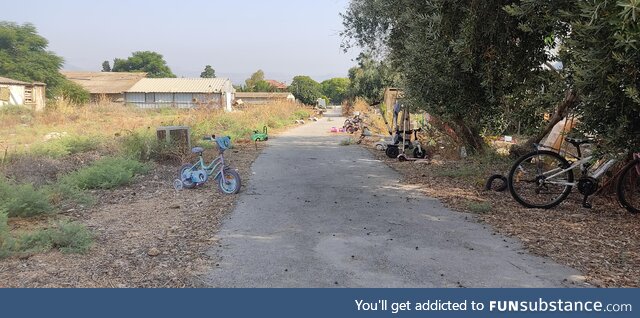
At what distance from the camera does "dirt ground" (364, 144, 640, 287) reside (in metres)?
4.33

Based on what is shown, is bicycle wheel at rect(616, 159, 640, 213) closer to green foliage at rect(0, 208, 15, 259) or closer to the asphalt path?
the asphalt path

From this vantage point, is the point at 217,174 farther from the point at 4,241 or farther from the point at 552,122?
the point at 552,122

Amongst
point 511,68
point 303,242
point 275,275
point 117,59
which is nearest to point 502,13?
point 511,68

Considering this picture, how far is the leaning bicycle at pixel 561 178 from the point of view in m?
6.28

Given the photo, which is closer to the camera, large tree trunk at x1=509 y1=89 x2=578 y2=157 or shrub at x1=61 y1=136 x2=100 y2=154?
large tree trunk at x1=509 y1=89 x2=578 y2=157

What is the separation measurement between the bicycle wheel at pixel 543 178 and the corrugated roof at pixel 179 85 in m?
56.6

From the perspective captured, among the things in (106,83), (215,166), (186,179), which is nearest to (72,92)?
(106,83)

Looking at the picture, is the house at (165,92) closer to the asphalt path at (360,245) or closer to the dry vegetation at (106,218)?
the dry vegetation at (106,218)

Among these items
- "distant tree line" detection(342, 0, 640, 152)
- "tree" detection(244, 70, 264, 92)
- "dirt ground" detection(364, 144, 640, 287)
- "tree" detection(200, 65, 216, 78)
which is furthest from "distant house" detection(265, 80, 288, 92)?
"dirt ground" detection(364, 144, 640, 287)

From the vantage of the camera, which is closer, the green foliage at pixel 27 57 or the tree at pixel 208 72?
the green foliage at pixel 27 57

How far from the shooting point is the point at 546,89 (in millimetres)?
6031

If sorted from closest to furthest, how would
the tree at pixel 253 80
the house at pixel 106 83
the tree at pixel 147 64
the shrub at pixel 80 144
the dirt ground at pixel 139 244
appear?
the dirt ground at pixel 139 244
the shrub at pixel 80 144
the house at pixel 106 83
the tree at pixel 253 80
the tree at pixel 147 64

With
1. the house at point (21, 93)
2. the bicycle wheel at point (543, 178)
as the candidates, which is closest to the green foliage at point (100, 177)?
the bicycle wheel at point (543, 178)

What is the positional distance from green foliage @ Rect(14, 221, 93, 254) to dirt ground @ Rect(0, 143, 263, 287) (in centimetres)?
9
